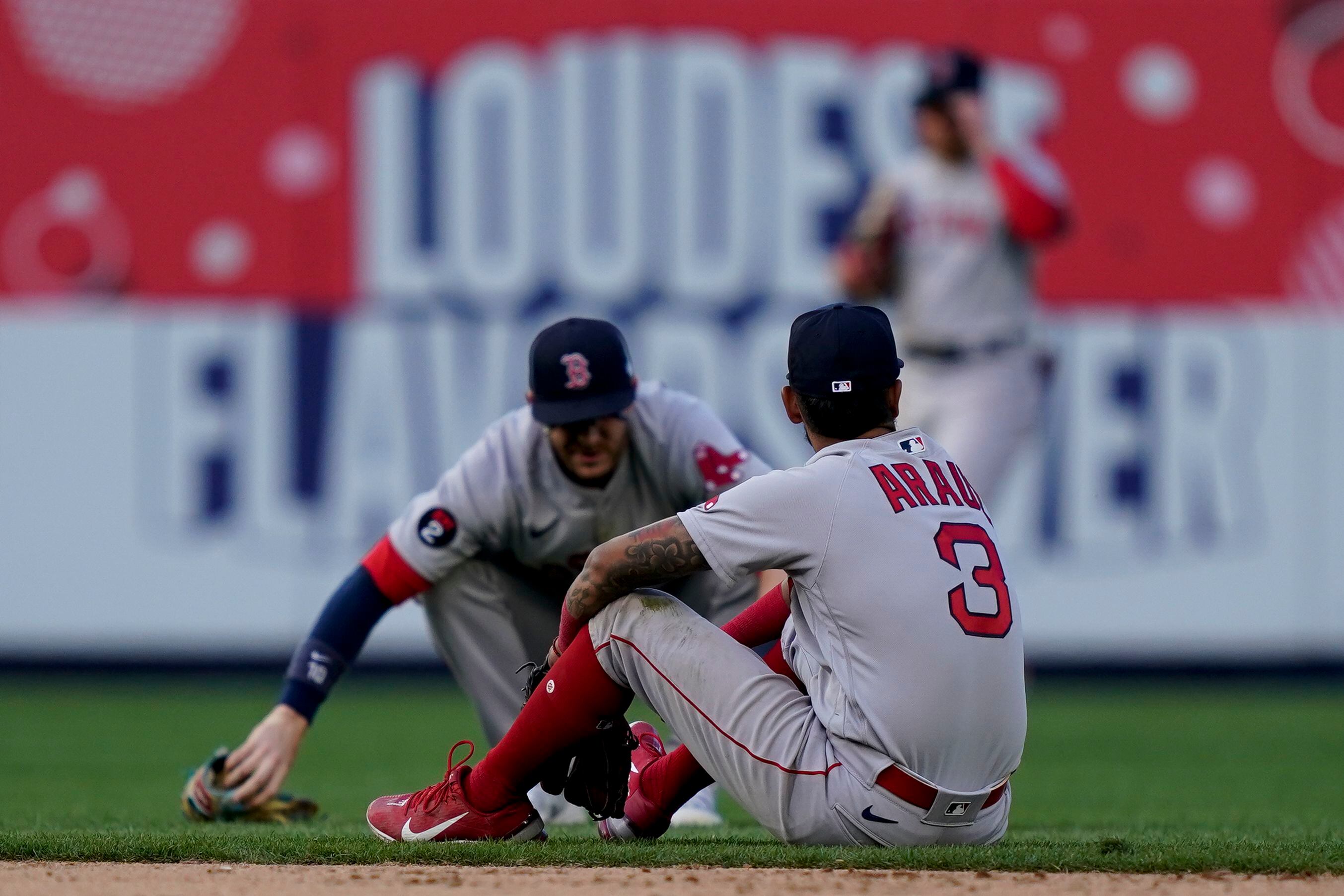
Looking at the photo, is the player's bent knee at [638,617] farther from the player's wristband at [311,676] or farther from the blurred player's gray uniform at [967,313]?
the blurred player's gray uniform at [967,313]

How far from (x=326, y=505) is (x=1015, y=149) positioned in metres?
3.99

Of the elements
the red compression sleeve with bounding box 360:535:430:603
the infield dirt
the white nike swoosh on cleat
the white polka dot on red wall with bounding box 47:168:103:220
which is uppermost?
the white polka dot on red wall with bounding box 47:168:103:220

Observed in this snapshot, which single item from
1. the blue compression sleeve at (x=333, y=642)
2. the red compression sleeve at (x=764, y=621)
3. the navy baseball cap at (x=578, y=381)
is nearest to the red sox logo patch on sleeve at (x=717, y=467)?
the navy baseball cap at (x=578, y=381)

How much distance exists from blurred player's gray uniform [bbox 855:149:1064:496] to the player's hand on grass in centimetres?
333

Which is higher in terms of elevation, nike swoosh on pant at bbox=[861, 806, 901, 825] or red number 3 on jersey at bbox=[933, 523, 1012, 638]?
red number 3 on jersey at bbox=[933, 523, 1012, 638]

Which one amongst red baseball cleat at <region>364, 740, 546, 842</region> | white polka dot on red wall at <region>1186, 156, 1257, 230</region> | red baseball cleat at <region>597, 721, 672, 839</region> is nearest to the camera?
red baseball cleat at <region>364, 740, 546, 842</region>

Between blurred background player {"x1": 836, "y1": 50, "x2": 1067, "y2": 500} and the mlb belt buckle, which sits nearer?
the mlb belt buckle

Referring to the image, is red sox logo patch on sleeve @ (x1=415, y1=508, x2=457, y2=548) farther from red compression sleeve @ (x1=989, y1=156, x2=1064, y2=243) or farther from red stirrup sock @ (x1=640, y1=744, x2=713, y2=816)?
red compression sleeve @ (x1=989, y1=156, x2=1064, y2=243)

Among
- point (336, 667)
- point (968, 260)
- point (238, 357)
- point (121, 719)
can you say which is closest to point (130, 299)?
point (238, 357)

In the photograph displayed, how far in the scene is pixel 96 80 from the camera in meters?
9.41

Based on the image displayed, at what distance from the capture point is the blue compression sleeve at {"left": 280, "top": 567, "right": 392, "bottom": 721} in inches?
179

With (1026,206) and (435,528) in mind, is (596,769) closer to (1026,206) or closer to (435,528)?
(435,528)

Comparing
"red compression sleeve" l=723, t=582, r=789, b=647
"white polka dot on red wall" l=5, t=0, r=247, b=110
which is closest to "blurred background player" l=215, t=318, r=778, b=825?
"red compression sleeve" l=723, t=582, r=789, b=647

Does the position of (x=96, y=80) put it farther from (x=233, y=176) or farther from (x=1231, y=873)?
(x=1231, y=873)
